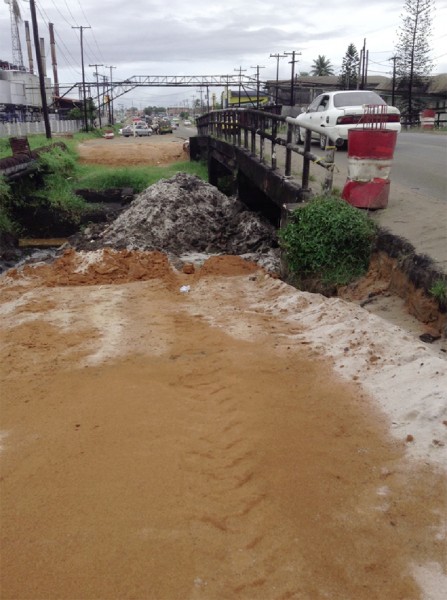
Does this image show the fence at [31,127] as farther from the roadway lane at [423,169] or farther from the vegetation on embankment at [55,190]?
the roadway lane at [423,169]

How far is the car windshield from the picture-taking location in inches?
625

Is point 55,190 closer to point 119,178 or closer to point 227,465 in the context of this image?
point 119,178

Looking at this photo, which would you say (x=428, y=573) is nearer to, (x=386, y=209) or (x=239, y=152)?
(x=386, y=209)

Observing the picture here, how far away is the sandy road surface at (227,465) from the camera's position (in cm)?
278

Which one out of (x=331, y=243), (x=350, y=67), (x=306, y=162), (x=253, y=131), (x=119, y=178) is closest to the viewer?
(x=331, y=243)

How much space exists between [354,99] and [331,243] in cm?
1089

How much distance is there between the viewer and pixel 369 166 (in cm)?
720

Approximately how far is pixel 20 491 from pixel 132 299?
5047 mm

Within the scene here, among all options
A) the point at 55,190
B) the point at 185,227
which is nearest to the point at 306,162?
the point at 185,227

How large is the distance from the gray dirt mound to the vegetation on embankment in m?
2.74

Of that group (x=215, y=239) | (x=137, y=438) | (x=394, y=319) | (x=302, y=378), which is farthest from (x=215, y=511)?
(x=215, y=239)

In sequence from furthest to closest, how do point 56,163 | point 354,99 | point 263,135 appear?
point 56,163, point 354,99, point 263,135

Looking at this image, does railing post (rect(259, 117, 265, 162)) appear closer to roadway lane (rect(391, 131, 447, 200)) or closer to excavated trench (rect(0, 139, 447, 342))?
excavated trench (rect(0, 139, 447, 342))

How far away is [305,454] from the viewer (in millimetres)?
3617
